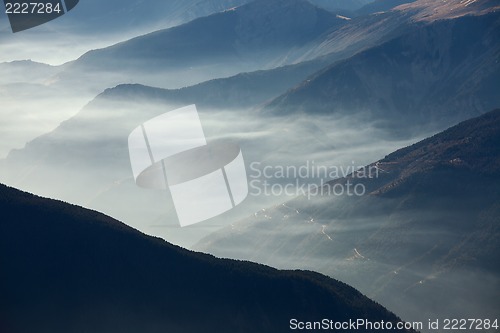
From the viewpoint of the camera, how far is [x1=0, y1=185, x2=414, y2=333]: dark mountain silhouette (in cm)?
11825

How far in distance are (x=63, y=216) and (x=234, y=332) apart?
28083mm

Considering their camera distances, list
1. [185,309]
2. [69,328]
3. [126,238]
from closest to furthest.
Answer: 1. [69,328]
2. [185,309]
3. [126,238]

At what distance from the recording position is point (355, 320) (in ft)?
448

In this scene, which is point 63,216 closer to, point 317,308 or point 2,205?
point 2,205

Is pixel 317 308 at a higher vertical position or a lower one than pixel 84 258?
lower

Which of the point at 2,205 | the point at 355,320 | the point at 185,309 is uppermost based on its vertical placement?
the point at 2,205

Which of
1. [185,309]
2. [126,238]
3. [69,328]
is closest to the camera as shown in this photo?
[69,328]

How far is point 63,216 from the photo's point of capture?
132750mm

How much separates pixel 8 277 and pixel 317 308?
136 ft

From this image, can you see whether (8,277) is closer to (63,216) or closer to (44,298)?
(44,298)

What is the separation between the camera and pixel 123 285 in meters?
125

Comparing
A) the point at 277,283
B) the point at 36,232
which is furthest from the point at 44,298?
the point at 277,283

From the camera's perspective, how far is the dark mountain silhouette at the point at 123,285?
118 meters

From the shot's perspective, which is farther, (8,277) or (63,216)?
(63,216)
